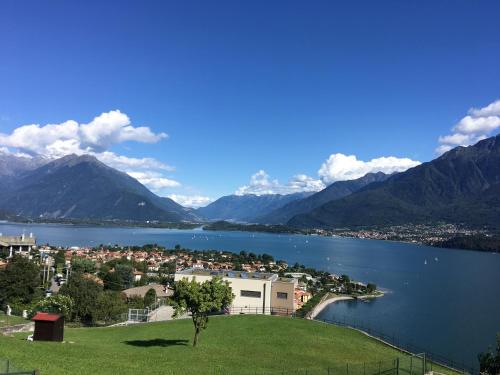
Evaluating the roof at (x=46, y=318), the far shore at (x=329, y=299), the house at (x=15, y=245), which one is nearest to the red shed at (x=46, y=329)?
the roof at (x=46, y=318)

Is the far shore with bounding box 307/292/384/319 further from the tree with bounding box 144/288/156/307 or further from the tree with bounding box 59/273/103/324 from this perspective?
the tree with bounding box 59/273/103/324

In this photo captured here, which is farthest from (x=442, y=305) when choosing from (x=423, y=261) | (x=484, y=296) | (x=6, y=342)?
(x=423, y=261)

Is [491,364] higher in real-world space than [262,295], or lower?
higher

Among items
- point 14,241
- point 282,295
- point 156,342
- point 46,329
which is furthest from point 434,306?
point 14,241

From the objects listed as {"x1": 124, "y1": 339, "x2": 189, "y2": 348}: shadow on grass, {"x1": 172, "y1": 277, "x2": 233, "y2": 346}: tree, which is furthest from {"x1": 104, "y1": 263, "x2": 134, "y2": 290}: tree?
{"x1": 172, "y1": 277, "x2": 233, "y2": 346}: tree

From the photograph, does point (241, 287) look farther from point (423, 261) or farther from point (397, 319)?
point (423, 261)

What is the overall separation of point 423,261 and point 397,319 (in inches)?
3872

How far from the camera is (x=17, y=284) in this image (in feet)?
138

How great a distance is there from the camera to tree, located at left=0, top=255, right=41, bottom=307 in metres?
41.2

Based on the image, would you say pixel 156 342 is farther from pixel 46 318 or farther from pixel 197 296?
pixel 46 318

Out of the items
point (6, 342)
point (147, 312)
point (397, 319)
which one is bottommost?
point (397, 319)

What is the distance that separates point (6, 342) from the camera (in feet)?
63.4

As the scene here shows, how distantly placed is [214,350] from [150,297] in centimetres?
2994

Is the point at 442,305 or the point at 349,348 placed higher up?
the point at 349,348
